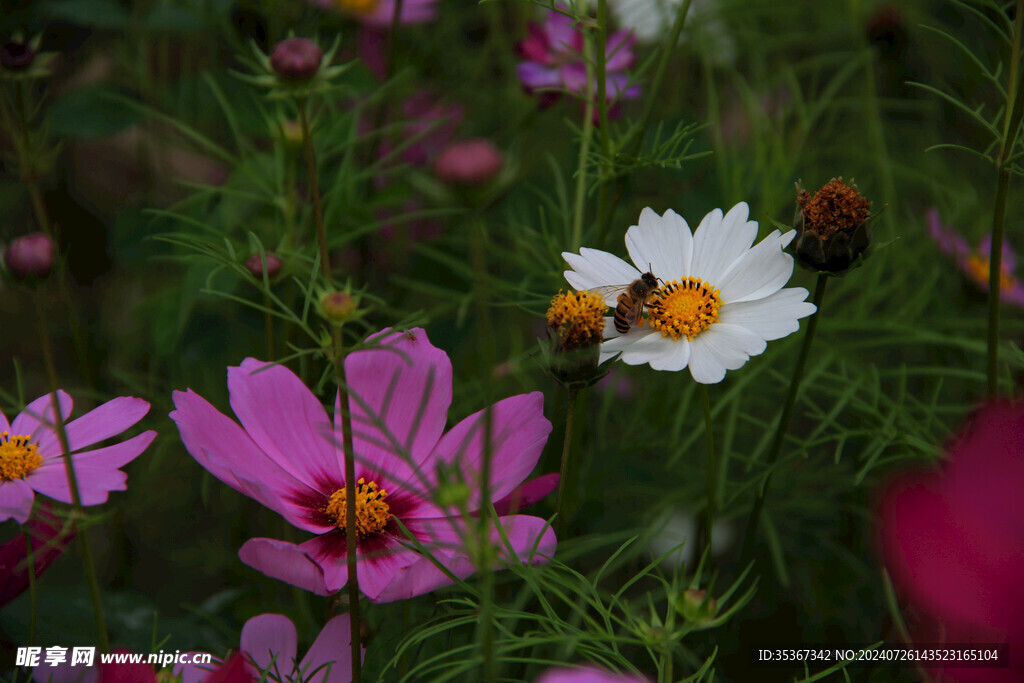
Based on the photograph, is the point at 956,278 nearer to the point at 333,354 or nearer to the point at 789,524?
the point at 789,524

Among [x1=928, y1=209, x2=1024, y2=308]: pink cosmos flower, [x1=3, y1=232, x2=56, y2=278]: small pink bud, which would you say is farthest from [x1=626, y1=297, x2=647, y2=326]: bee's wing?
[x1=928, y1=209, x2=1024, y2=308]: pink cosmos flower

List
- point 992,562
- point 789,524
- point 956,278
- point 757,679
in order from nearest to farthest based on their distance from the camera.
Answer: point 992,562, point 757,679, point 789,524, point 956,278

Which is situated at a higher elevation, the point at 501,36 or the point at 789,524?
the point at 501,36

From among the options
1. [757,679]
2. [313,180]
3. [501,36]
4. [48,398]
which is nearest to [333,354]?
[313,180]

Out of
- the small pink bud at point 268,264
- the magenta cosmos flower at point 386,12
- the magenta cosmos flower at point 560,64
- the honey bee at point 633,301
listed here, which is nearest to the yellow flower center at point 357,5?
the magenta cosmos flower at point 386,12

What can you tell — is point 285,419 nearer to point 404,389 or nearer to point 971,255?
point 404,389

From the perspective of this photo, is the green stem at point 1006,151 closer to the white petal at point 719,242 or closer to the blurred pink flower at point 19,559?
the white petal at point 719,242

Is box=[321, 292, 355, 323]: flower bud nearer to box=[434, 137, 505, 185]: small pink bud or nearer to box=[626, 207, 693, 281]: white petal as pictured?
box=[434, 137, 505, 185]: small pink bud

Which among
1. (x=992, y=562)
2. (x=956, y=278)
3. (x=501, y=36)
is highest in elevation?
(x=501, y=36)
